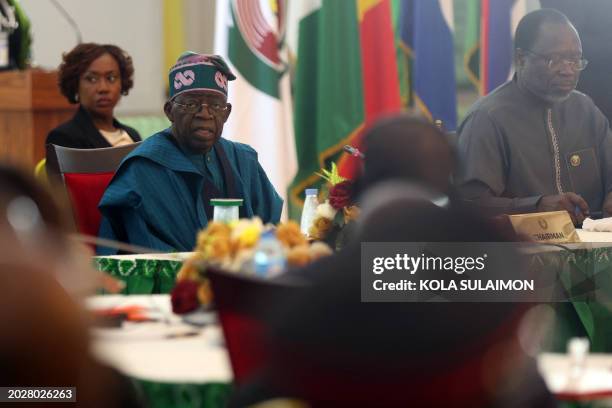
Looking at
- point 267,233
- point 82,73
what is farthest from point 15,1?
point 267,233

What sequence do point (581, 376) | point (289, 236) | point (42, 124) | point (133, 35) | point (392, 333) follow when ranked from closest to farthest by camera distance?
point (392, 333)
point (581, 376)
point (289, 236)
point (42, 124)
point (133, 35)

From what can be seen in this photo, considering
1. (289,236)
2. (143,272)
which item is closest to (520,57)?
(143,272)

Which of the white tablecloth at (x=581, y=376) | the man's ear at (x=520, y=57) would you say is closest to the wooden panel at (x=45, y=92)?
the man's ear at (x=520, y=57)

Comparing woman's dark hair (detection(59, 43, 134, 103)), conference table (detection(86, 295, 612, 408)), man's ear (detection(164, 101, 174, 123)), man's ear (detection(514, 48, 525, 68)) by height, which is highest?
woman's dark hair (detection(59, 43, 134, 103))

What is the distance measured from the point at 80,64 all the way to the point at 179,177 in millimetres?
1689

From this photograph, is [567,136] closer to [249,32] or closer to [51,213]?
[249,32]

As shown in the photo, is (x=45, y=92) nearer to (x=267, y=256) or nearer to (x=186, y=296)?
(x=186, y=296)

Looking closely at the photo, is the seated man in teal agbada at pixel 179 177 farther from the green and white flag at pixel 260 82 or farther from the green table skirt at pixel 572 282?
the green and white flag at pixel 260 82

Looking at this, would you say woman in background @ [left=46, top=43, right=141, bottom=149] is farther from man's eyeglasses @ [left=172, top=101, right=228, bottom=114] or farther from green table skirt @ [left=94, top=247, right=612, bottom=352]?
green table skirt @ [left=94, top=247, right=612, bottom=352]

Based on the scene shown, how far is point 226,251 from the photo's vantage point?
1.51m

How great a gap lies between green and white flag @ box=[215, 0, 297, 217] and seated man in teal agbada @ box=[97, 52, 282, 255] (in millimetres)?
2069

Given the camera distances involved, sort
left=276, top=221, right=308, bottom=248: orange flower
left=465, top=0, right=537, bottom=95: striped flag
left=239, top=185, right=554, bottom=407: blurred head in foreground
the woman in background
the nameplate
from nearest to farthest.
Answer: left=239, top=185, right=554, bottom=407: blurred head in foreground
left=276, top=221, right=308, bottom=248: orange flower
the nameplate
the woman in background
left=465, top=0, right=537, bottom=95: striped flag

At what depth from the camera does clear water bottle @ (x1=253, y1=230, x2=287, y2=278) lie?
1330mm

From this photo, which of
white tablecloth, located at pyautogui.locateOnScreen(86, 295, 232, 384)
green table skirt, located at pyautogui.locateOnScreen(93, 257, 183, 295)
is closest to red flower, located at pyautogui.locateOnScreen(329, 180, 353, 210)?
green table skirt, located at pyautogui.locateOnScreen(93, 257, 183, 295)
